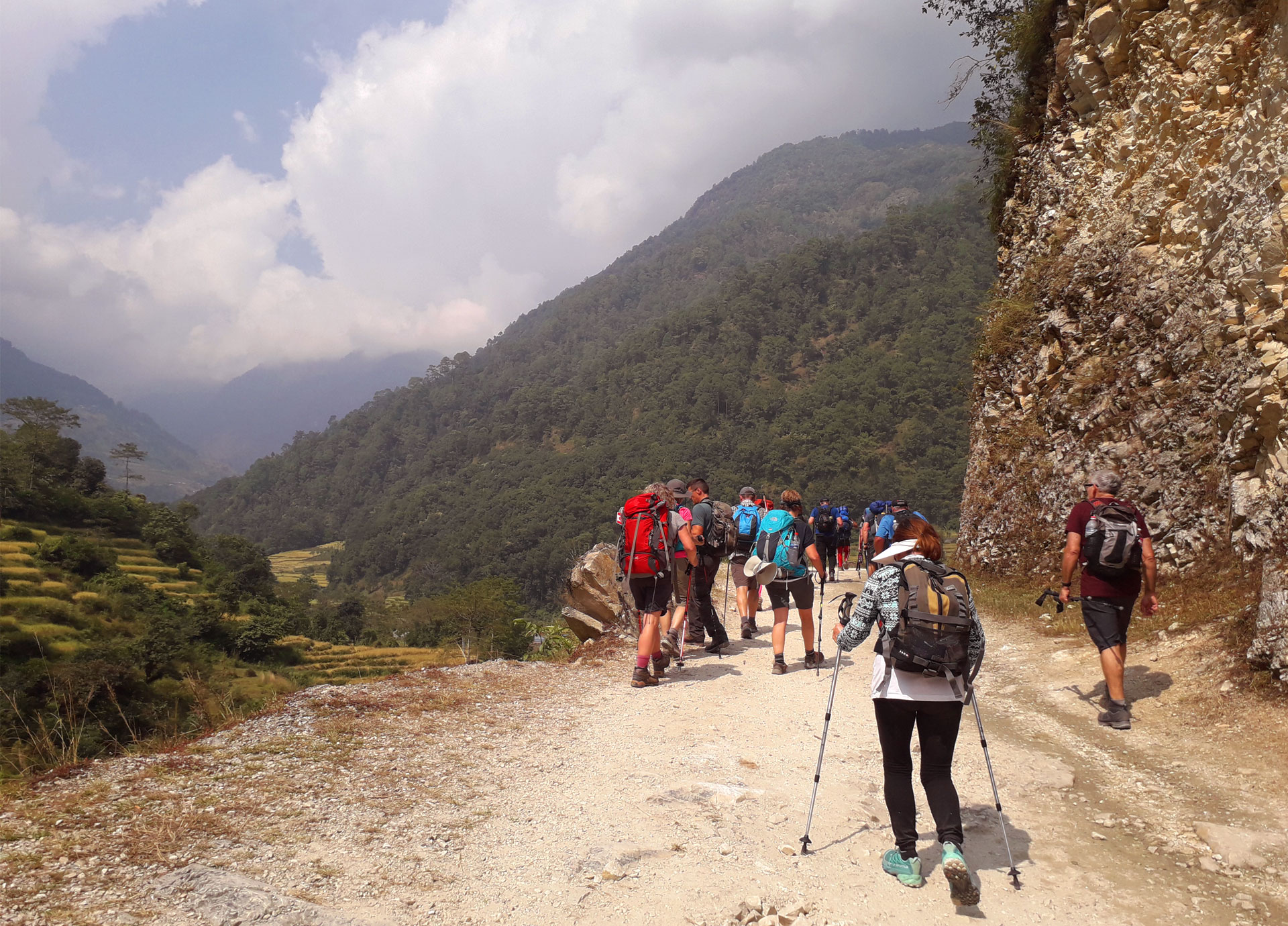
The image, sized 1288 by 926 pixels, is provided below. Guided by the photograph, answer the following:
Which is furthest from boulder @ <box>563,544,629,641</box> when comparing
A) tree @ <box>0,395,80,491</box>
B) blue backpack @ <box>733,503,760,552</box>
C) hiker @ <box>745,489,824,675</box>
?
tree @ <box>0,395,80,491</box>

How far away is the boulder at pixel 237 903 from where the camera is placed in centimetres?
304

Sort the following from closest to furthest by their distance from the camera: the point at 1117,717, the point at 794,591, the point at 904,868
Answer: the point at 904,868, the point at 1117,717, the point at 794,591

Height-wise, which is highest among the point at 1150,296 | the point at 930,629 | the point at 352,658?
the point at 1150,296

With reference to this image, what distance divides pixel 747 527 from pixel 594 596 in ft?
11.1

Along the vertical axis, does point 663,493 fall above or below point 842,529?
above

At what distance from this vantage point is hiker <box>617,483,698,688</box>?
7.49 m

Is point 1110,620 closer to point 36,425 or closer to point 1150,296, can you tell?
point 1150,296

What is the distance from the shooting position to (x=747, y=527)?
9.67 m

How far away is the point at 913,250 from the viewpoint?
405 ft

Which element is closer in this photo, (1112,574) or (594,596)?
(1112,574)

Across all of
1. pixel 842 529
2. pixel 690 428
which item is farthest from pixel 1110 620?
pixel 690 428

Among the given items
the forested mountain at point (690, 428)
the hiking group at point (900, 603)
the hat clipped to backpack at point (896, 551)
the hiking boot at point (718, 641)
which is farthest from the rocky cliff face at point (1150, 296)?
the forested mountain at point (690, 428)

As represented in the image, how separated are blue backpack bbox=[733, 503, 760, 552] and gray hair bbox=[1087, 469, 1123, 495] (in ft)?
14.4

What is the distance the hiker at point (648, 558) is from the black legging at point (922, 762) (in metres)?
4.01
